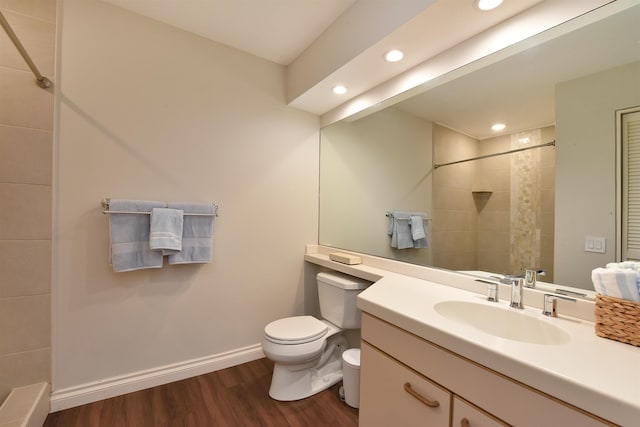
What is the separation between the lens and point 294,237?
95.7 inches

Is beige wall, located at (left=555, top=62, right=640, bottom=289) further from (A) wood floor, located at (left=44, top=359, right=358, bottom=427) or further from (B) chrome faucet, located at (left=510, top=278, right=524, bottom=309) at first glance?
(A) wood floor, located at (left=44, top=359, right=358, bottom=427)

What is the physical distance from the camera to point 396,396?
1.06 m

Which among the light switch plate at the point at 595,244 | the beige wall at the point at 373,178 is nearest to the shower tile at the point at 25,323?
the beige wall at the point at 373,178

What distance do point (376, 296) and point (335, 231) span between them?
4.16 feet

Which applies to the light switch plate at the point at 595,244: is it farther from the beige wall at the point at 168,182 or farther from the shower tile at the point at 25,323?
the shower tile at the point at 25,323

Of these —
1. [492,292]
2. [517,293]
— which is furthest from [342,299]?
[517,293]

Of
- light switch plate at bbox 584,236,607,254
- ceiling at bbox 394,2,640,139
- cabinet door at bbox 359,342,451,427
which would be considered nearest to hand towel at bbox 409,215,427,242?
ceiling at bbox 394,2,640,139

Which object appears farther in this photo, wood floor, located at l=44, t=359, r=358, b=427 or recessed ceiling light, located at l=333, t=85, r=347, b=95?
recessed ceiling light, located at l=333, t=85, r=347, b=95

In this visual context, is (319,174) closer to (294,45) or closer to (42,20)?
(294,45)

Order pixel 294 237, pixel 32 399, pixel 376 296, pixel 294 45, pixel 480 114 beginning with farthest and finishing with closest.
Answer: pixel 294 237 < pixel 294 45 < pixel 480 114 < pixel 32 399 < pixel 376 296

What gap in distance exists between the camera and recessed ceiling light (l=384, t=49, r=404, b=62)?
1.54 meters

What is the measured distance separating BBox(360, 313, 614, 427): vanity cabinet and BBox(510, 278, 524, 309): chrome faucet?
0.50 meters

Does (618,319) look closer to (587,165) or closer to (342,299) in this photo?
(587,165)

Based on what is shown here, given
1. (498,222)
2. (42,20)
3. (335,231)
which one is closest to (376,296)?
(498,222)
